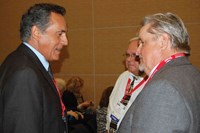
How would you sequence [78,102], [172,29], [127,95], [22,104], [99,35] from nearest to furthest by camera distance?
[172,29], [22,104], [127,95], [78,102], [99,35]

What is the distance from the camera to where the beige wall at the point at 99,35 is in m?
4.49

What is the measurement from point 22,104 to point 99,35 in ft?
11.2

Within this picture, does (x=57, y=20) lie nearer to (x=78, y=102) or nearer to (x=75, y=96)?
(x=75, y=96)

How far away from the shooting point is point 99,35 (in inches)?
187

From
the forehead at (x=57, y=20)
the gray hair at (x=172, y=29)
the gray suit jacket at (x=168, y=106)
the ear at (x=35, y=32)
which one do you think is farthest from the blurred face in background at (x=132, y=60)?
the gray suit jacket at (x=168, y=106)

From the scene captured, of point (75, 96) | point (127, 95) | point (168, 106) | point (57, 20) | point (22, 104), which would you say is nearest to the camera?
point (168, 106)

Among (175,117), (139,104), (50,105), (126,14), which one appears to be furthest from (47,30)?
(126,14)

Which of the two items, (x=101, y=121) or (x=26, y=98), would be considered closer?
(x=26, y=98)

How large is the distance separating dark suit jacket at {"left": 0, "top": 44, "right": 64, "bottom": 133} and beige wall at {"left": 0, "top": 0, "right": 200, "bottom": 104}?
3057mm

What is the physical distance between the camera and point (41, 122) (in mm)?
1545

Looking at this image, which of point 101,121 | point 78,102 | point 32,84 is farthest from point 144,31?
point 78,102

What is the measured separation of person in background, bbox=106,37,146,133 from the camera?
7.82 feet

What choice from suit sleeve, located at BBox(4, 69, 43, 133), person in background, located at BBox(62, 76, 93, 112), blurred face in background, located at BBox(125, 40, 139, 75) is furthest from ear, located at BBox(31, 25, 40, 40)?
person in background, located at BBox(62, 76, 93, 112)

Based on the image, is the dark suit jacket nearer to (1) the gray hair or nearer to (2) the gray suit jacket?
(2) the gray suit jacket
